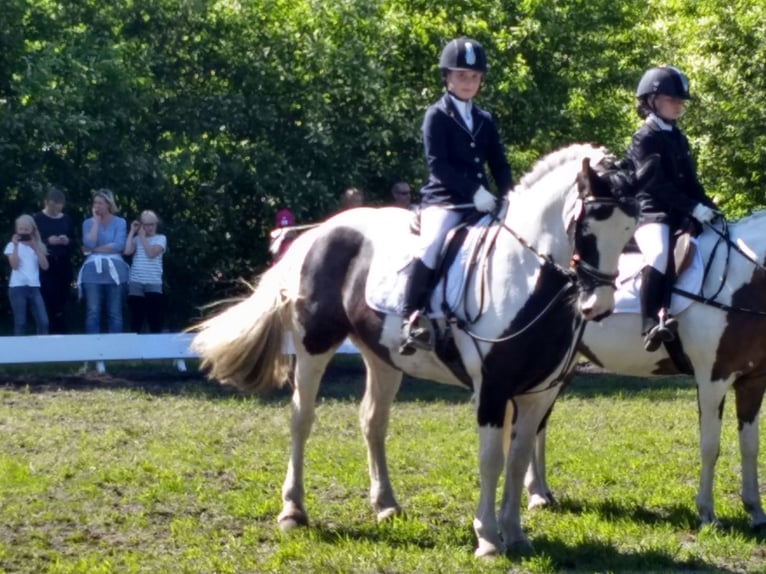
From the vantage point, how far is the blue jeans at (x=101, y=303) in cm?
1677

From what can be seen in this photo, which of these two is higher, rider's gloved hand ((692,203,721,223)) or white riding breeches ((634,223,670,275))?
rider's gloved hand ((692,203,721,223))

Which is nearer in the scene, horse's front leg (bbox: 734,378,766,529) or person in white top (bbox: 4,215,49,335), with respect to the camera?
horse's front leg (bbox: 734,378,766,529)

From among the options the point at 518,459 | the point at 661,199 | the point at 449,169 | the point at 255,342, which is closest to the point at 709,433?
the point at 518,459

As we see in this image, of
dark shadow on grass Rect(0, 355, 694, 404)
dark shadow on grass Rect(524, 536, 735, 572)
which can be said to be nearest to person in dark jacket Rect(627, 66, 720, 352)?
dark shadow on grass Rect(524, 536, 735, 572)

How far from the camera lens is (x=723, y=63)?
2402 centimetres

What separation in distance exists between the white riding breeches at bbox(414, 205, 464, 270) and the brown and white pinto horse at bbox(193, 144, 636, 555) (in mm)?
283

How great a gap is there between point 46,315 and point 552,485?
8698 millimetres

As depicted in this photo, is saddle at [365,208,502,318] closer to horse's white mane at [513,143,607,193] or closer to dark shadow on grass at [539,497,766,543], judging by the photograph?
horse's white mane at [513,143,607,193]

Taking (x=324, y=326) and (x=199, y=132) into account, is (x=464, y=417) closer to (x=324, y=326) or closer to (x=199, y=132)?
(x=324, y=326)

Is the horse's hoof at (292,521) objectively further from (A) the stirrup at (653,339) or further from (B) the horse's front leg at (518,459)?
(A) the stirrup at (653,339)

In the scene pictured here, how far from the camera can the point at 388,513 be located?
8.84 meters

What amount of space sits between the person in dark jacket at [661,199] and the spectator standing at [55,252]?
9.46 metres

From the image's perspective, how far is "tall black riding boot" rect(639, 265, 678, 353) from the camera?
29.3 feet

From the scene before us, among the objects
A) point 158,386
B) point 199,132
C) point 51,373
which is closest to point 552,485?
point 158,386
